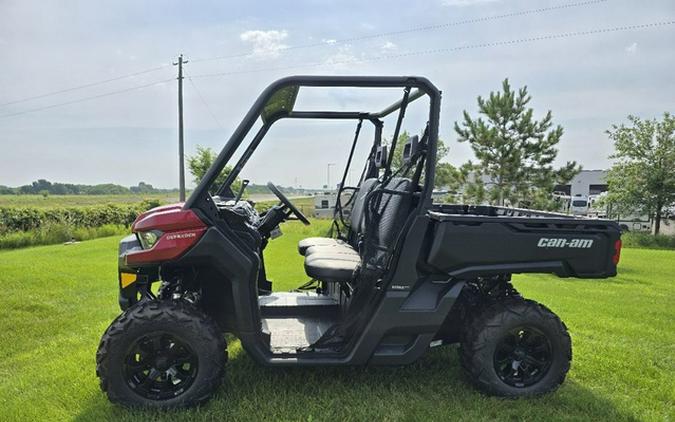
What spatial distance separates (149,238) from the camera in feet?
10.0

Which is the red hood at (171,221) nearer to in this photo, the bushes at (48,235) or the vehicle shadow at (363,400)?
the vehicle shadow at (363,400)

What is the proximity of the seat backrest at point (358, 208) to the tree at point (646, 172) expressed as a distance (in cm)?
2210

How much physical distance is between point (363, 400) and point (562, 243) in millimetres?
1651

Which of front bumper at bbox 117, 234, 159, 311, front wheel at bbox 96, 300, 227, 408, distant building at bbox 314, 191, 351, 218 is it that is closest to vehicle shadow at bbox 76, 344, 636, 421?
front wheel at bbox 96, 300, 227, 408

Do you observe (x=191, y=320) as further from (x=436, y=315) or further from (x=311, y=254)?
(x=436, y=315)

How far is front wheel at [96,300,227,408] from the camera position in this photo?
2.96m

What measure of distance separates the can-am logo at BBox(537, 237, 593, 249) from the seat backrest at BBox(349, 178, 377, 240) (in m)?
1.36

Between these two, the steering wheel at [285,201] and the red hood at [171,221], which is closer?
the red hood at [171,221]

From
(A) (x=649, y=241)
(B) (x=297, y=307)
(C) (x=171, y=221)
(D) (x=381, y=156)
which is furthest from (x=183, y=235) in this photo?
(A) (x=649, y=241)

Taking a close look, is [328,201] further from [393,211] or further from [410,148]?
[410,148]

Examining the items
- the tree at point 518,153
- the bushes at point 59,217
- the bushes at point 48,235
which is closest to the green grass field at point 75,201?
the bushes at point 59,217

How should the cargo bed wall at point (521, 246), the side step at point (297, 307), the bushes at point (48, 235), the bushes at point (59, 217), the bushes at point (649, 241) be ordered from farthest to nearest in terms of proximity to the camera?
the bushes at point (649, 241)
the bushes at point (59, 217)
the bushes at point (48, 235)
the side step at point (297, 307)
the cargo bed wall at point (521, 246)

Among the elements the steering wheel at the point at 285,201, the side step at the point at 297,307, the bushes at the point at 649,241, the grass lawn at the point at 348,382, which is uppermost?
the steering wheel at the point at 285,201

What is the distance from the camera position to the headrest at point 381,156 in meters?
4.13
